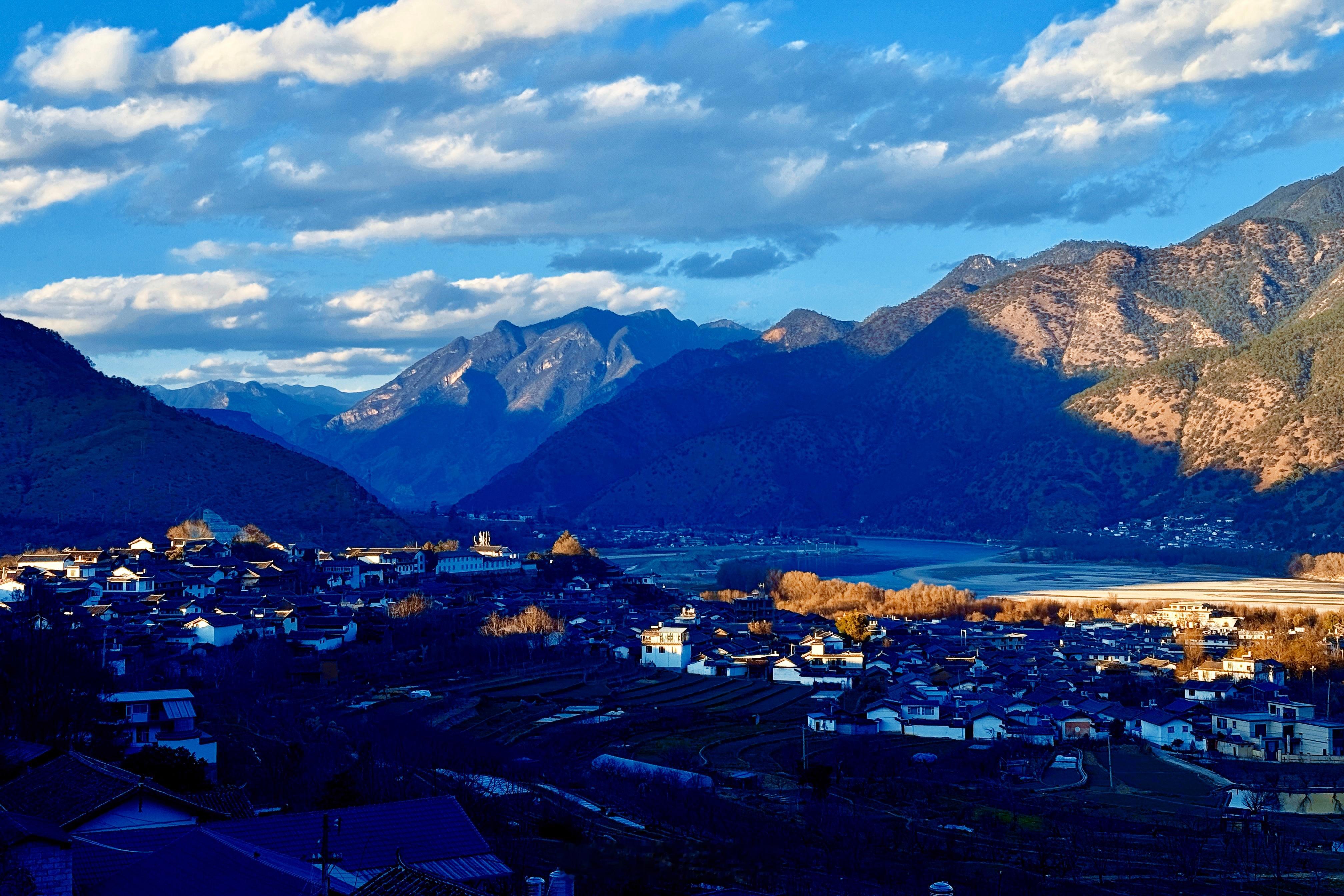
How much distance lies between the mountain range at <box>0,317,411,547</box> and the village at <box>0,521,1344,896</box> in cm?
1886

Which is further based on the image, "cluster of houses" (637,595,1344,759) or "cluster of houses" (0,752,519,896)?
"cluster of houses" (637,595,1344,759)

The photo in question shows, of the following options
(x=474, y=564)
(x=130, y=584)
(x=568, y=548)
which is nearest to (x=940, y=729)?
(x=130, y=584)

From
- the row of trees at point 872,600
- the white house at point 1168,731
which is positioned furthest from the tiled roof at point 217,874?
the row of trees at point 872,600

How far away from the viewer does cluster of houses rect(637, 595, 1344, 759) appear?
50812mm

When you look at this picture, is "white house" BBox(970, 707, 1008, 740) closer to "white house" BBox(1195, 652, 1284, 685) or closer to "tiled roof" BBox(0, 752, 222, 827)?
"white house" BBox(1195, 652, 1284, 685)

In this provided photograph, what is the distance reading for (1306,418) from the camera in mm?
154125

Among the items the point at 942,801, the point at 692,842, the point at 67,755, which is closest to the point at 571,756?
the point at 942,801

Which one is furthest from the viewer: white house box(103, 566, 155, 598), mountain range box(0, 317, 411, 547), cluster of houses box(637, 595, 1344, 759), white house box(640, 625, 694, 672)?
mountain range box(0, 317, 411, 547)

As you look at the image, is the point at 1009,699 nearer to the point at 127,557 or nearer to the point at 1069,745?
the point at 1069,745

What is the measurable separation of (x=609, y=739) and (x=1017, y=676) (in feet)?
70.7

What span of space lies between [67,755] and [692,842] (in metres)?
11.6

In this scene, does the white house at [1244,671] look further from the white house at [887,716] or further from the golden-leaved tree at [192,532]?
the golden-leaved tree at [192,532]

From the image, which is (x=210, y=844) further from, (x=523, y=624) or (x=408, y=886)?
(x=523, y=624)

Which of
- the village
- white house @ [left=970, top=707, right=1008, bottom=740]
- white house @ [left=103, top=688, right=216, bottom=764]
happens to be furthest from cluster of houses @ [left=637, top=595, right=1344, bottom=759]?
white house @ [left=103, top=688, right=216, bottom=764]
